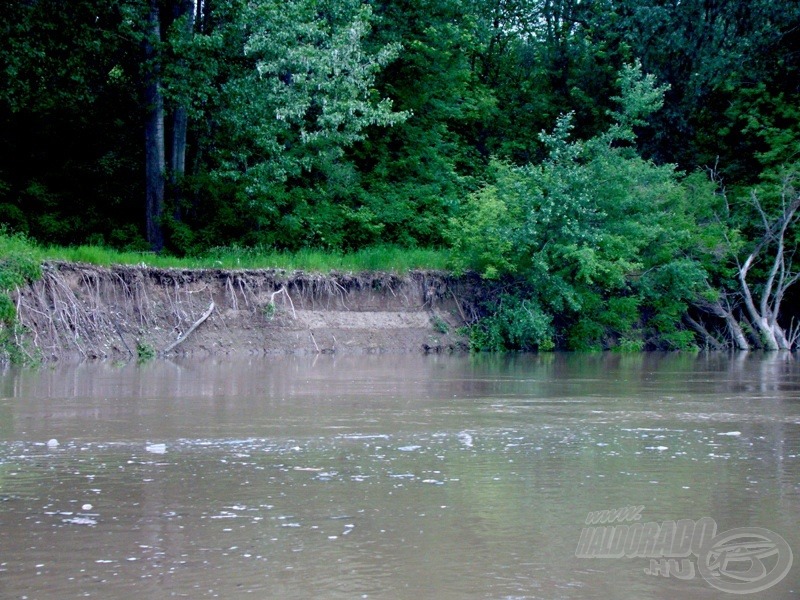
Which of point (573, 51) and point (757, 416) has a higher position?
point (573, 51)

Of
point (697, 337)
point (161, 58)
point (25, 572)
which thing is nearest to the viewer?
point (25, 572)

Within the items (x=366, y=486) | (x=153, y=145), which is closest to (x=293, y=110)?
(x=153, y=145)

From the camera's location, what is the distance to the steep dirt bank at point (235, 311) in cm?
2506

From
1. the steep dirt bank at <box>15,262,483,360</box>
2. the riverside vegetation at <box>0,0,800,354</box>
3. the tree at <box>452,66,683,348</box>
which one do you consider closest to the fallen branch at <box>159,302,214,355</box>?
the steep dirt bank at <box>15,262,483,360</box>

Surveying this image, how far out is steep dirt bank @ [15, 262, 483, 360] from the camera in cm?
2506

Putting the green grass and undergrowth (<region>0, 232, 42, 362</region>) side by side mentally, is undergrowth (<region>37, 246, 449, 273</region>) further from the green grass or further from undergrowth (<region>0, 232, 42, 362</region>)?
undergrowth (<region>0, 232, 42, 362</region>)

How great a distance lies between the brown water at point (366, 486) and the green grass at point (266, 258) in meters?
10.6

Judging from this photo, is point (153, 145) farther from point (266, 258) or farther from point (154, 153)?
point (266, 258)

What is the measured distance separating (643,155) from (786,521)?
1447 inches

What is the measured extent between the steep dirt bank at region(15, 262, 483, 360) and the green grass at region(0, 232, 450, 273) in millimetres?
345

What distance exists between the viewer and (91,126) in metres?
35.7

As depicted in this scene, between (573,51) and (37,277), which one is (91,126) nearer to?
(37,277)

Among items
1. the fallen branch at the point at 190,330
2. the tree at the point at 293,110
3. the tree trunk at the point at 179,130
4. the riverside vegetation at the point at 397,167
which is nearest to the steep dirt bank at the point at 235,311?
the fallen branch at the point at 190,330

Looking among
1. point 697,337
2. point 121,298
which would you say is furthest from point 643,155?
point 121,298
